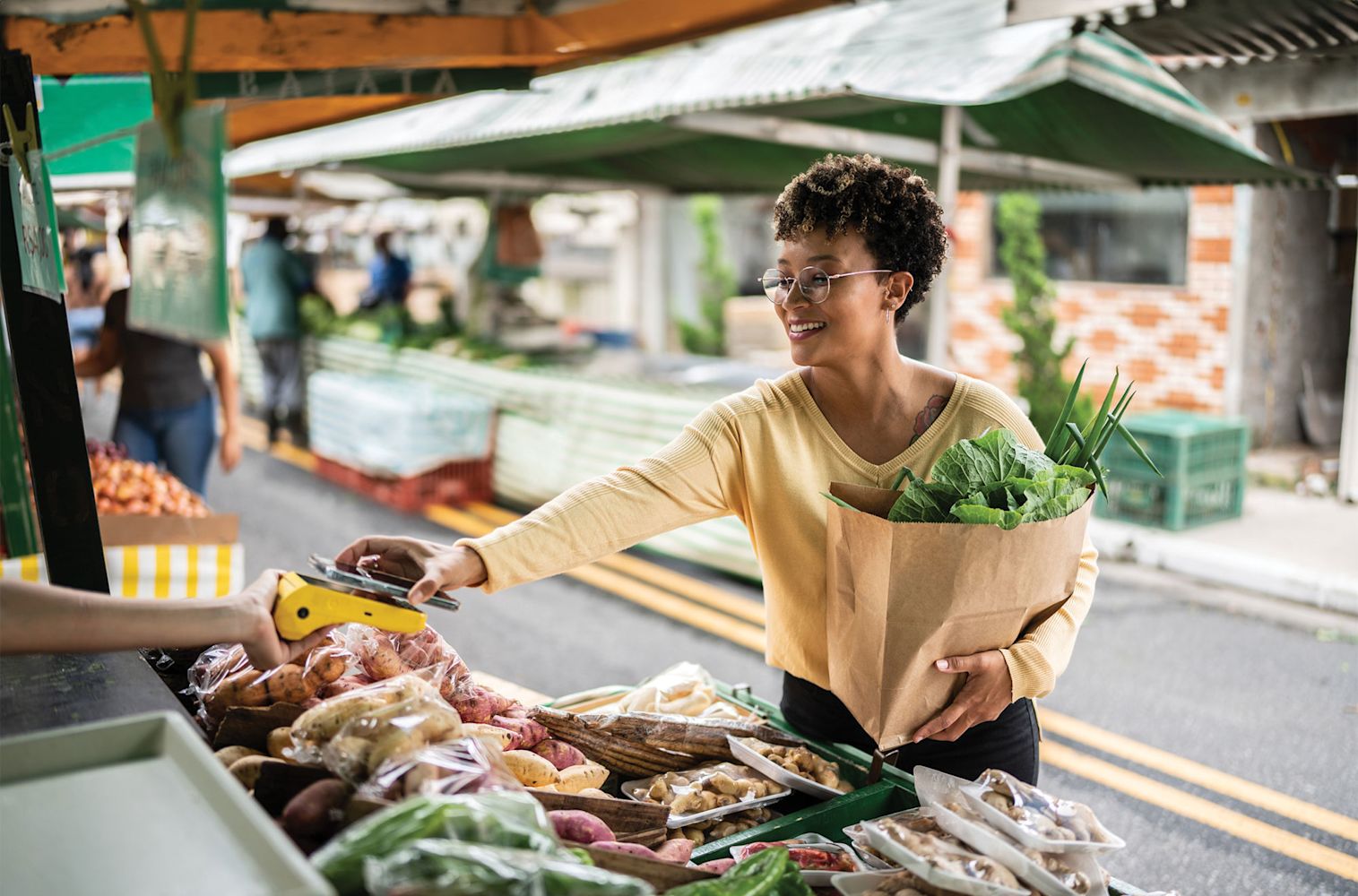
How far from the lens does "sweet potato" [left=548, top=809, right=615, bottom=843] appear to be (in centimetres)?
193

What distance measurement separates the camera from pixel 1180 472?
323 inches

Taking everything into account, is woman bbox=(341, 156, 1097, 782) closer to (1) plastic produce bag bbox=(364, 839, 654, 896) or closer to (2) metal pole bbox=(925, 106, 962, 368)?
(1) plastic produce bag bbox=(364, 839, 654, 896)

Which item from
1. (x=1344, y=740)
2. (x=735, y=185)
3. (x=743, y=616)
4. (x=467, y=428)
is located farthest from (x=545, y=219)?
(x=1344, y=740)

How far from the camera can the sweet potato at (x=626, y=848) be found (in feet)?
6.15

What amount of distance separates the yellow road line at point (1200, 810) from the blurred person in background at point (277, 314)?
32.1 ft

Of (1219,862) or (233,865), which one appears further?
(1219,862)

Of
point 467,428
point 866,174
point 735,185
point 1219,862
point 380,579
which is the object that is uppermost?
point 735,185

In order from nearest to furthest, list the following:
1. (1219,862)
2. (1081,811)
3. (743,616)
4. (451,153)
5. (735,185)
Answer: (1081,811) → (1219,862) → (743,616) → (451,153) → (735,185)

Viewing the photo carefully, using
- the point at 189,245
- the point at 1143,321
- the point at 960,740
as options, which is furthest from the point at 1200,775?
the point at 1143,321

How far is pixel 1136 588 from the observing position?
7.48 meters

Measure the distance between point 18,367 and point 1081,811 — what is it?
2514 millimetres

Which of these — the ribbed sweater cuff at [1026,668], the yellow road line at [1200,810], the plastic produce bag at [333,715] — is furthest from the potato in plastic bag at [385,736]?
the yellow road line at [1200,810]

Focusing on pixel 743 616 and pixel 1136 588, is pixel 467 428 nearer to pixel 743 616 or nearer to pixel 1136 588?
pixel 743 616

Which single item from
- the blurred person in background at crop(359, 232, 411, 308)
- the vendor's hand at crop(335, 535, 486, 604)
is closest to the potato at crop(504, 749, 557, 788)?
the vendor's hand at crop(335, 535, 486, 604)
